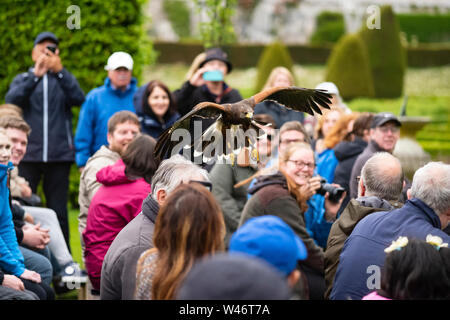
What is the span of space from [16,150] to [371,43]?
2055 cm

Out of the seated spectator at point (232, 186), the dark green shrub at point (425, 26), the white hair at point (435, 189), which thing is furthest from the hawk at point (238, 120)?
the dark green shrub at point (425, 26)

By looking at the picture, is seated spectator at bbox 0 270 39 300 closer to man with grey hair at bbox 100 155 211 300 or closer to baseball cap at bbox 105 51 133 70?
man with grey hair at bbox 100 155 211 300

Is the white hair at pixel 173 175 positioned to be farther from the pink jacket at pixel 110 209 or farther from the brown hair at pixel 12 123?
the brown hair at pixel 12 123

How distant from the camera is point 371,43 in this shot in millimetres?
24406

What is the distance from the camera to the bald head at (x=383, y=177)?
179 inches

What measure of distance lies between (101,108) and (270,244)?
5251mm

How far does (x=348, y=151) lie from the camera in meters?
6.82

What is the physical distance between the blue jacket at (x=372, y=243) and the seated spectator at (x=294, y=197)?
0.73 metres

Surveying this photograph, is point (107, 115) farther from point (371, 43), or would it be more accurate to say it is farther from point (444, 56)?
point (444, 56)

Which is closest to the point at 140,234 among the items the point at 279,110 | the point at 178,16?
the point at 279,110

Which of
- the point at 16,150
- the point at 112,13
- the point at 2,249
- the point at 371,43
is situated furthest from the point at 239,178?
the point at 371,43

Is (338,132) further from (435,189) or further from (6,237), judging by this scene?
(6,237)

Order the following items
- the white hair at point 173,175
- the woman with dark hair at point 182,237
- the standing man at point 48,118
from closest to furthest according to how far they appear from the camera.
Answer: the woman with dark hair at point 182,237, the white hair at point 173,175, the standing man at point 48,118

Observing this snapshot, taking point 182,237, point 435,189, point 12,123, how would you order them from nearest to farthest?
1. point 182,237
2. point 435,189
3. point 12,123
